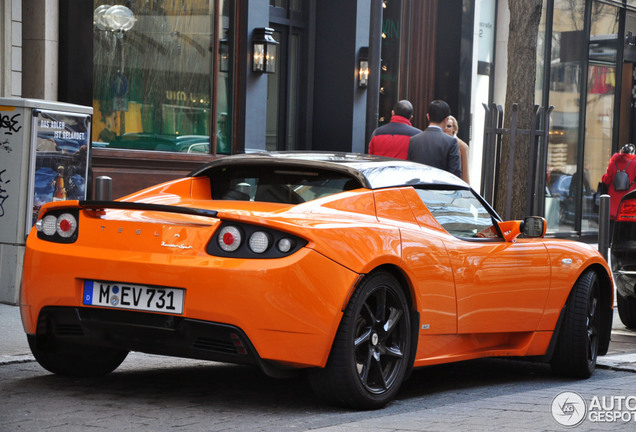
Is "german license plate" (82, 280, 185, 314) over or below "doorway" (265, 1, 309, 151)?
below

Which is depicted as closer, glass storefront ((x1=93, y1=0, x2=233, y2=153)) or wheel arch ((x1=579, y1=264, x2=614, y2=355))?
wheel arch ((x1=579, y1=264, x2=614, y2=355))

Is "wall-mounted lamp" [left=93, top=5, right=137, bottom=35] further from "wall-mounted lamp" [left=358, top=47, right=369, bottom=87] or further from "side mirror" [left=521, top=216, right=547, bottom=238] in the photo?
"side mirror" [left=521, top=216, right=547, bottom=238]

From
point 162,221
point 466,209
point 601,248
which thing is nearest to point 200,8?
point 601,248

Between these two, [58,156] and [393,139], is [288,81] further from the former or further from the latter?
[58,156]

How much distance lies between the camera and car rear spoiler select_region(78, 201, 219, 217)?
5.27 meters

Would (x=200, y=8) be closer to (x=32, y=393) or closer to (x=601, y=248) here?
(x=601, y=248)

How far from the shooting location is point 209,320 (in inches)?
202

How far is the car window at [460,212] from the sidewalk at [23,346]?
1570 millimetres

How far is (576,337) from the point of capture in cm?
699

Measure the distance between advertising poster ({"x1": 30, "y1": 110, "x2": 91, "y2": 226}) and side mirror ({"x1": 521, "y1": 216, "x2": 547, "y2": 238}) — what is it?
434 cm

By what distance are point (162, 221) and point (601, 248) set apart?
6953 millimetres

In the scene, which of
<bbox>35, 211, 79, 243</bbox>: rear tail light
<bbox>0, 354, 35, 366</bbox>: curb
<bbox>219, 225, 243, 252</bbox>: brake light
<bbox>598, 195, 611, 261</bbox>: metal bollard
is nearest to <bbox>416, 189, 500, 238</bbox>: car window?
<bbox>219, 225, 243, 252</bbox>: brake light

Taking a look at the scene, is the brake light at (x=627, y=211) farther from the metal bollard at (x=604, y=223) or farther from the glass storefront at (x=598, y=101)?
the glass storefront at (x=598, y=101)

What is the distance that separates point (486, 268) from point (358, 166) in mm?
968
